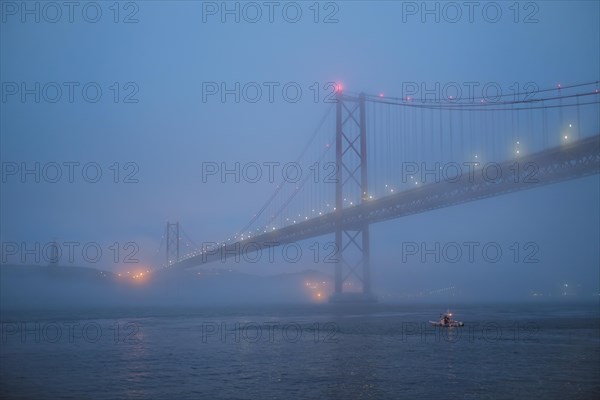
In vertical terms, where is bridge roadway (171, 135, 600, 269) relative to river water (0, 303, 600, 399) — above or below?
above

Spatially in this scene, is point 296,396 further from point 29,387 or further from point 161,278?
point 161,278

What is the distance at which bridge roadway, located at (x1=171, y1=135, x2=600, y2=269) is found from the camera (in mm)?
31297

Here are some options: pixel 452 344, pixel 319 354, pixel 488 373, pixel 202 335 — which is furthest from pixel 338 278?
pixel 488 373

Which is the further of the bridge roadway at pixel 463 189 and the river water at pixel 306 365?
the bridge roadway at pixel 463 189

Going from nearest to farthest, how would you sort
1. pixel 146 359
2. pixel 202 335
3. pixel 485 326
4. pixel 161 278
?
pixel 146 359 → pixel 202 335 → pixel 485 326 → pixel 161 278

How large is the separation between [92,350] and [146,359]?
13.4ft

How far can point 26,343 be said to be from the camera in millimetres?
27641

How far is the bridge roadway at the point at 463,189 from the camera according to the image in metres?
31.3

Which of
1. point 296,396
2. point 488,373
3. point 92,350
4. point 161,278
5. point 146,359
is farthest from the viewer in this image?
point 161,278

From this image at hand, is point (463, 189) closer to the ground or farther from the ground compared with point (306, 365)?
farther from the ground

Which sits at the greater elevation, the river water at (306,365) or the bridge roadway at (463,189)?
the bridge roadway at (463,189)

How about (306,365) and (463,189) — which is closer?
(306,365)

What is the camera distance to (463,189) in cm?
3888

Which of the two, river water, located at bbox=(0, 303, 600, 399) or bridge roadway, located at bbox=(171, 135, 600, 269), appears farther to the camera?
bridge roadway, located at bbox=(171, 135, 600, 269)
